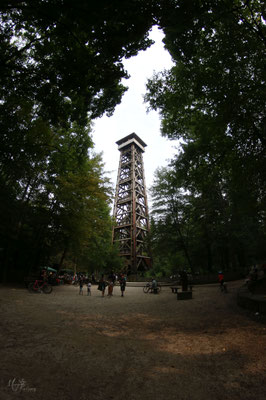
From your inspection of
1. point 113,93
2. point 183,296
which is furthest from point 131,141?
point 113,93

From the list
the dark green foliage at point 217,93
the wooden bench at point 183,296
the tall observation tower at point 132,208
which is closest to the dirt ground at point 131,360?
the wooden bench at point 183,296

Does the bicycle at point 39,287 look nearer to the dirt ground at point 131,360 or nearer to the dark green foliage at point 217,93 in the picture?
the dirt ground at point 131,360

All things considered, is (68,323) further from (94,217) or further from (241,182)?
(94,217)

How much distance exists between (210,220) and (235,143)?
14.8m

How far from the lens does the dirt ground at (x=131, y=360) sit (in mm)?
2605

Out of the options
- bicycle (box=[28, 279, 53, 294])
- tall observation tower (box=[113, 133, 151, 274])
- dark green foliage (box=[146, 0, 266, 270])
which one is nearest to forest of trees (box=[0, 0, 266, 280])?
dark green foliage (box=[146, 0, 266, 270])

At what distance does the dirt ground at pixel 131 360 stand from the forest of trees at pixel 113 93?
5842mm

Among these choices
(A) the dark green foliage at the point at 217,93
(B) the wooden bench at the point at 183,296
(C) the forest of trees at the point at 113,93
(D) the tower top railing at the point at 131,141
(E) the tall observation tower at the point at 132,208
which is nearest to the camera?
(C) the forest of trees at the point at 113,93

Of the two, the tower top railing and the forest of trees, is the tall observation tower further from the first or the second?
the forest of trees

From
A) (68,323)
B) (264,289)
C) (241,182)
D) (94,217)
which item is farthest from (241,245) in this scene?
(68,323)

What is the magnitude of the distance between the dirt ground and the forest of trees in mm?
5842

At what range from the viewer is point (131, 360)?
3590 millimetres

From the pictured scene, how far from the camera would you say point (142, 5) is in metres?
3.97

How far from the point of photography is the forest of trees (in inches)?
164
